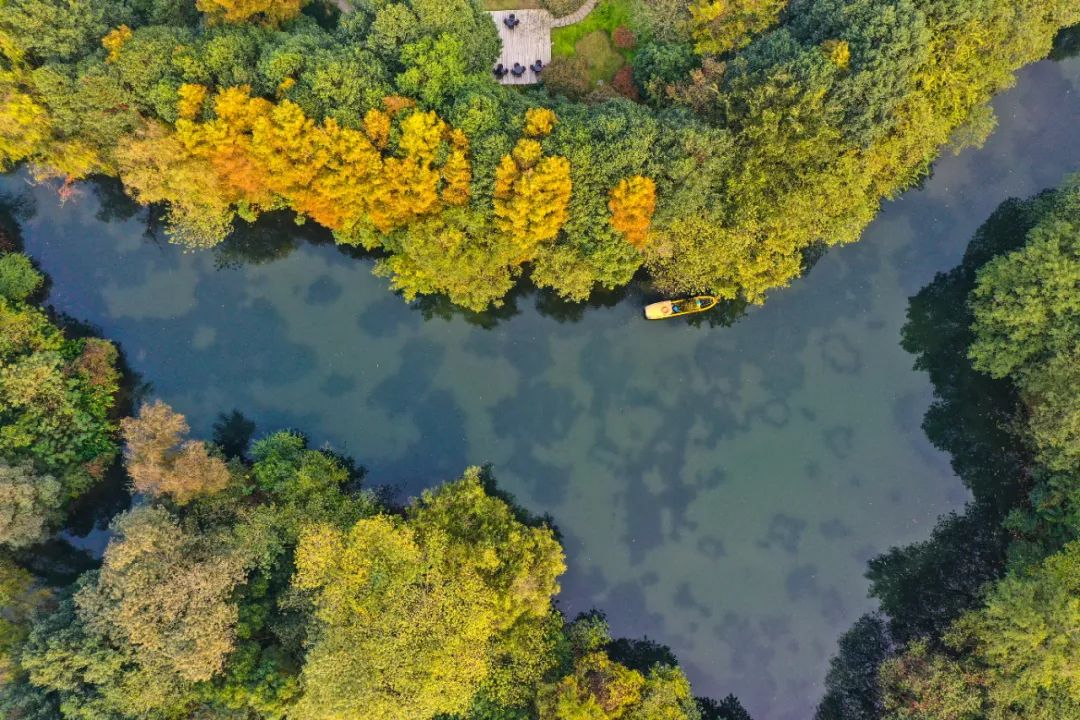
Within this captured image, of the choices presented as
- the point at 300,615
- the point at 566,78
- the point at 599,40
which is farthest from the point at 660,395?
the point at 300,615

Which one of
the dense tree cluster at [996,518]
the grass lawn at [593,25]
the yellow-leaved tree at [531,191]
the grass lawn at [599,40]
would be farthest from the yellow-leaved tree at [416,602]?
the grass lawn at [593,25]

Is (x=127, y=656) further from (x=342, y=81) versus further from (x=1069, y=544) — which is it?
(x=1069, y=544)

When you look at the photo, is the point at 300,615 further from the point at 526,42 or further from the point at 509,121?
the point at 526,42

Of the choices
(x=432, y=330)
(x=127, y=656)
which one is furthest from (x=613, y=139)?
(x=127, y=656)

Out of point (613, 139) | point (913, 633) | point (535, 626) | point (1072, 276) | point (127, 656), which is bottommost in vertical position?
point (127, 656)

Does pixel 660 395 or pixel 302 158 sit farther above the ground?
pixel 302 158

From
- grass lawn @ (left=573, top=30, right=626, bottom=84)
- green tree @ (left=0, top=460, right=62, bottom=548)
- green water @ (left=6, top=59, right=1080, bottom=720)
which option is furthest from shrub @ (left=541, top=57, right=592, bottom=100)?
green tree @ (left=0, top=460, right=62, bottom=548)
